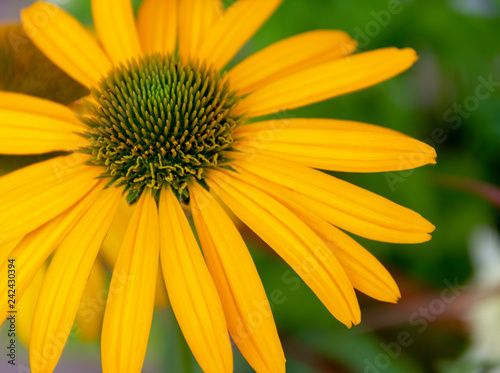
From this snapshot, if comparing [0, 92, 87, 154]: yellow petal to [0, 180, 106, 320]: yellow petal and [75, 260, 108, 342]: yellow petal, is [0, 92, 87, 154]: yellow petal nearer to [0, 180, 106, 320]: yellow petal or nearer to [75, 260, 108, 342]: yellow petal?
[0, 180, 106, 320]: yellow petal

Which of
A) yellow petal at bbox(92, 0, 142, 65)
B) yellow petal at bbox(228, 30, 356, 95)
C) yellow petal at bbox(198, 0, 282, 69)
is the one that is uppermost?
yellow petal at bbox(92, 0, 142, 65)

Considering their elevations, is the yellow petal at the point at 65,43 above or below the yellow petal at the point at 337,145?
above

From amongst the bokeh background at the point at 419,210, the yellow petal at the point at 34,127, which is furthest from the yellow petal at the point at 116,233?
the bokeh background at the point at 419,210

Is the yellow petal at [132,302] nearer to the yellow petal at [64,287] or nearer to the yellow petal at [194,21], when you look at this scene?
the yellow petal at [64,287]

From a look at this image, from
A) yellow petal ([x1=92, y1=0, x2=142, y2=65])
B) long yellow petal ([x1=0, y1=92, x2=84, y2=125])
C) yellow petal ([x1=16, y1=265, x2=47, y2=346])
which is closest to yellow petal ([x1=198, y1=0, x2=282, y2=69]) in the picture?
yellow petal ([x1=92, y1=0, x2=142, y2=65])

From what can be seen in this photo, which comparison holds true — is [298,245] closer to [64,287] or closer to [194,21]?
[64,287]

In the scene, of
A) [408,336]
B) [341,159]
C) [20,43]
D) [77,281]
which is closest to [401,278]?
[408,336]

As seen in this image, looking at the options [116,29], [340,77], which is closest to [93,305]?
[116,29]
